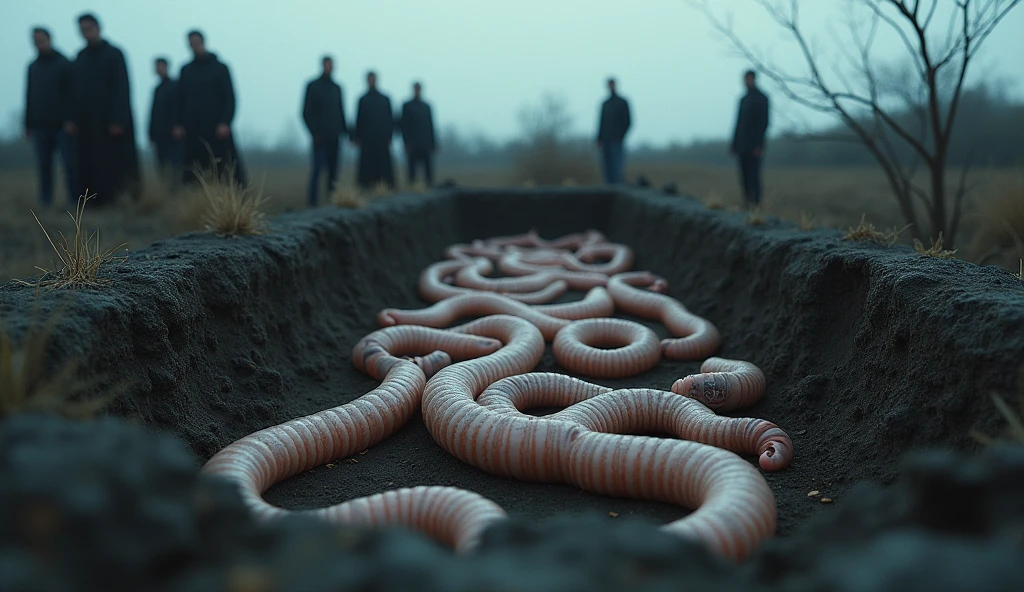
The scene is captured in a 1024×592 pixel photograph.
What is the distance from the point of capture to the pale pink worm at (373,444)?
2.38m

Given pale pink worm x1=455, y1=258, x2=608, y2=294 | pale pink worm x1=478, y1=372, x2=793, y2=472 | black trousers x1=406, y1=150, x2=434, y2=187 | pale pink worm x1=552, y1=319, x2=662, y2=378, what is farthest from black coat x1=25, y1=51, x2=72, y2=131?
pale pink worm x1=478, y1=372, x2=793, y2=472

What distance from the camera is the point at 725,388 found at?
13.0 ft

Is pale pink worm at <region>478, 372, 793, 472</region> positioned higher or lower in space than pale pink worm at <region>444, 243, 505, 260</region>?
lower

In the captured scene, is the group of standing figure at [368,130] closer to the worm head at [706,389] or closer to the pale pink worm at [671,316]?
the pale pink worm at [671,316]

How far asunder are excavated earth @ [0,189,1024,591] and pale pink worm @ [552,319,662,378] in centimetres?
12

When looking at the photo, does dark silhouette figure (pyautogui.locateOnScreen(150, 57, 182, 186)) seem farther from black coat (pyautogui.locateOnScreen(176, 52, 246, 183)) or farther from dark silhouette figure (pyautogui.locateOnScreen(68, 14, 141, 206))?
black coat (pyautogui.locateOnScreen(176, 52, 246, 183))

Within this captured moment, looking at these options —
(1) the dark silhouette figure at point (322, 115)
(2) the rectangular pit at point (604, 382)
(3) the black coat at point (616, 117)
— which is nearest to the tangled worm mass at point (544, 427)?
(2) the rectangular pit at point (604, 382)

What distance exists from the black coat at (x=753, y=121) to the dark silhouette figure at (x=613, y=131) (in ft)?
10.6

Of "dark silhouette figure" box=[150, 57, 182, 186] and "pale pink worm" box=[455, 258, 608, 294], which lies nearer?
"pale pink worm" box=[455, 258, 608, 294]

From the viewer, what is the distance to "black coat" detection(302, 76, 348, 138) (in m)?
12.3

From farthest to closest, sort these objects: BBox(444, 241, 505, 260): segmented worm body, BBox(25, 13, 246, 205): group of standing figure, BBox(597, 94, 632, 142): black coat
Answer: BBox(597, 94, 632, 142): black coat → BBox(25, 13, 246, 205): group of standing figure → BBox(444, 241, 505, 260): segmented worm body

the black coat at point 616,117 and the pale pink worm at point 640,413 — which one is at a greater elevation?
the black coat at point 616,117

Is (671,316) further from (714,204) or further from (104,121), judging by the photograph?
(104,121)

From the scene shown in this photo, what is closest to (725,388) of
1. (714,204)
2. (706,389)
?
(706,389)
